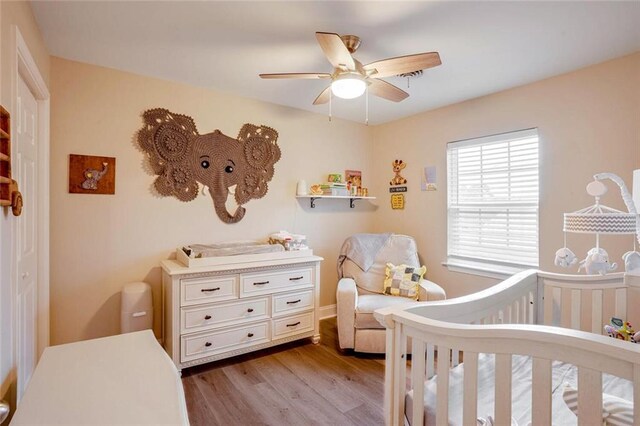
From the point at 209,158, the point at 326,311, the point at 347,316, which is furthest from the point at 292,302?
the point at 209,158

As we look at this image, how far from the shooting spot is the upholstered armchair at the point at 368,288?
265 cm

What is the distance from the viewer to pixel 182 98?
2.77 metres

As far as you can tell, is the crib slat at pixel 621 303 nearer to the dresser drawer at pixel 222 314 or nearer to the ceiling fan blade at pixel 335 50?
the ceiling fan blade at pixel 335 50

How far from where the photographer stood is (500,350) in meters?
1.01

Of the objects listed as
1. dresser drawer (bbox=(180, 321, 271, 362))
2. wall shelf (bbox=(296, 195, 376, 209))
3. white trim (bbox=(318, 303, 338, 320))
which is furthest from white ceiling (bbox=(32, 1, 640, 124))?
white trim (bbox=(318, 303, 338, 320))

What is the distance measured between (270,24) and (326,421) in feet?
7.84

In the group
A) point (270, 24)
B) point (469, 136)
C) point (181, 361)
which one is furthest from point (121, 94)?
point (469, 136)

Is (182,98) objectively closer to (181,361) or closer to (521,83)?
(181,361)

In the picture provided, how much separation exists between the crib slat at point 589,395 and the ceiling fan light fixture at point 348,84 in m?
1.63

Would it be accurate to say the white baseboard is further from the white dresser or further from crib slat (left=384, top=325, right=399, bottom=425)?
crib slat (left=384, top=325, right=399, bottom=425)

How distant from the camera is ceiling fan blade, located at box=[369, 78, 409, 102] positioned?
2.05m

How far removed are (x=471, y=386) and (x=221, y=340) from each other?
6.44ft

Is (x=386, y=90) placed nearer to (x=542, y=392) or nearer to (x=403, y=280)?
(x=403, y=280)

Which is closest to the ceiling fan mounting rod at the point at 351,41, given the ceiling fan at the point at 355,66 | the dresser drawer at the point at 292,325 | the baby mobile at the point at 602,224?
the ceiling fan at the point at 355,66
